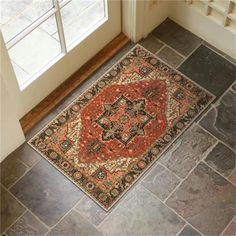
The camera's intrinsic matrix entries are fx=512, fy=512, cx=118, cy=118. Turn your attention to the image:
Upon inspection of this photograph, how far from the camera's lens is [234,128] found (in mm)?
2174

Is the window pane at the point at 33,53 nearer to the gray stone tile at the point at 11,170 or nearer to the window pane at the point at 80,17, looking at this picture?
the window pane at the point at 80,17

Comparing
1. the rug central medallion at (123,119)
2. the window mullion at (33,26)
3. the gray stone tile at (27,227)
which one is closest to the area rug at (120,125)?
the rug central medallion at (123,119)

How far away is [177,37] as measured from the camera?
7.98 feet

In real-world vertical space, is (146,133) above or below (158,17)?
below

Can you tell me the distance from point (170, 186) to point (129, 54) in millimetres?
681

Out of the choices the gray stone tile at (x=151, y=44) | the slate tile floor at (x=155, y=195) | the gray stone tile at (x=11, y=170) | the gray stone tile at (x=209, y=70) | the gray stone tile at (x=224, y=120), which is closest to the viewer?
the slate tile floor at (x=155, y=195)

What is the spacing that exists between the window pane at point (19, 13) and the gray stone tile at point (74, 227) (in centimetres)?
74

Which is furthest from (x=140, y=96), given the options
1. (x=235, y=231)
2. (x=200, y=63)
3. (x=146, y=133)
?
(x=235, y=231)

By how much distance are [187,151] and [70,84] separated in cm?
60

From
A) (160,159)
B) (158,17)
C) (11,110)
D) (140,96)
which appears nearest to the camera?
(11,110)

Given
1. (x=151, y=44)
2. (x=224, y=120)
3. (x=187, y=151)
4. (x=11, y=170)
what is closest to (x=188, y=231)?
(x=187, y=151)

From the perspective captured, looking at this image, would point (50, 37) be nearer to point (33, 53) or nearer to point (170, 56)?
point (33, 53)

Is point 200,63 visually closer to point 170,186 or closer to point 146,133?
point 146,133

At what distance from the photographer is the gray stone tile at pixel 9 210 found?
1.96 m
